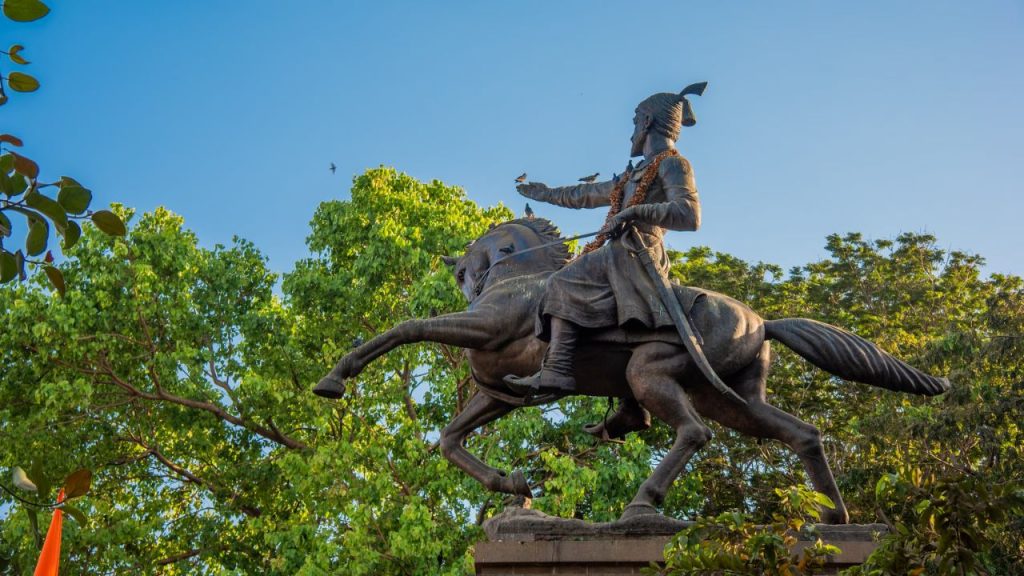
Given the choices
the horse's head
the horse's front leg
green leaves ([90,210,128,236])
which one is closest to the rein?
the horse's head

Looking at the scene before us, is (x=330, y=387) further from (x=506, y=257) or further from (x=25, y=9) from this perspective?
(x=25, y=9)

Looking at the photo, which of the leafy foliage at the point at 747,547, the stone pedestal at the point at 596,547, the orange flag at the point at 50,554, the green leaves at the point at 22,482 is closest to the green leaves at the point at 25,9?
the green leaves at the point at 22,482

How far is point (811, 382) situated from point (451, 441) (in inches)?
452

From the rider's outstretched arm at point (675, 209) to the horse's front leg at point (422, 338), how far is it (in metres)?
1.20

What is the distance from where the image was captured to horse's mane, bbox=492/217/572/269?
845 cm

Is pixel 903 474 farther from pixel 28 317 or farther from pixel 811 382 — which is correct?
pixel 28 317

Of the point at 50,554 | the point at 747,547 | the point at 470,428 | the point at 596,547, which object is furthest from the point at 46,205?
the point at 470,428

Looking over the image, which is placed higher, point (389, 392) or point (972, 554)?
point (389, 392)

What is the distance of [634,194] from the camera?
8.23 metres

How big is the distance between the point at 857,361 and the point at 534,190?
111 inches

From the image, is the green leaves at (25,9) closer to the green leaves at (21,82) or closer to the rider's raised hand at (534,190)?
the green leaves at (21,82)

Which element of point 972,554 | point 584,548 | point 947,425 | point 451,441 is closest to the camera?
point 972,554

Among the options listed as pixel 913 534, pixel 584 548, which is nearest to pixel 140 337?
pixel 584 548

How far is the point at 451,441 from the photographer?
26.8ft
